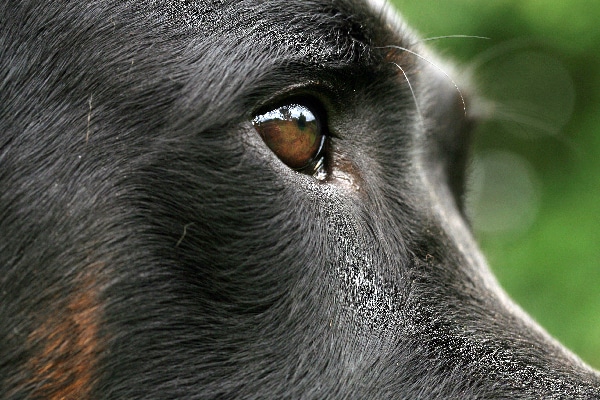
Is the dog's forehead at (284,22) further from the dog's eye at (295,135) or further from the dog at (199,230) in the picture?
the dog's eye at (295,135)

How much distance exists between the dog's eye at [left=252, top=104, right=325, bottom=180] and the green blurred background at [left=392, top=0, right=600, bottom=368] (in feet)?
12.3

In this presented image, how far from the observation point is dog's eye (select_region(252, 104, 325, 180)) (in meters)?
2.33

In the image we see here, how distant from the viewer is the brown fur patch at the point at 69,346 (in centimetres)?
211

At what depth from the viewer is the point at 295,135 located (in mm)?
2404

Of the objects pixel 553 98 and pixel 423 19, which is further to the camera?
pixel 553 98

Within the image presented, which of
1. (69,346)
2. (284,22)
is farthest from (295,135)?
(69,346)

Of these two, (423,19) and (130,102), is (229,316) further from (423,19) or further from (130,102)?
(423,19)

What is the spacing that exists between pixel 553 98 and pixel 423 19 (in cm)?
293

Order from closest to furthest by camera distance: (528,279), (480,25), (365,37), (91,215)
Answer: (91,215), (365,37), (480,25), (528,279)

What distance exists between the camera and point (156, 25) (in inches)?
89.4

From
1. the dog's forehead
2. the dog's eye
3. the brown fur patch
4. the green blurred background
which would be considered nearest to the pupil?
the dog's eye

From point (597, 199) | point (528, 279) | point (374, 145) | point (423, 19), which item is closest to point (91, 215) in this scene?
point (374, 145)

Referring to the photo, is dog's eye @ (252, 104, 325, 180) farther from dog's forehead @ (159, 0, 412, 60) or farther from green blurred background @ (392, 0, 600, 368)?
green blurred background @ (392, 0, 600, 368)

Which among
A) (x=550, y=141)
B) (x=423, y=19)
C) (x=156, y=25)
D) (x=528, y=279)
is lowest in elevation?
(x=156, y=25)
